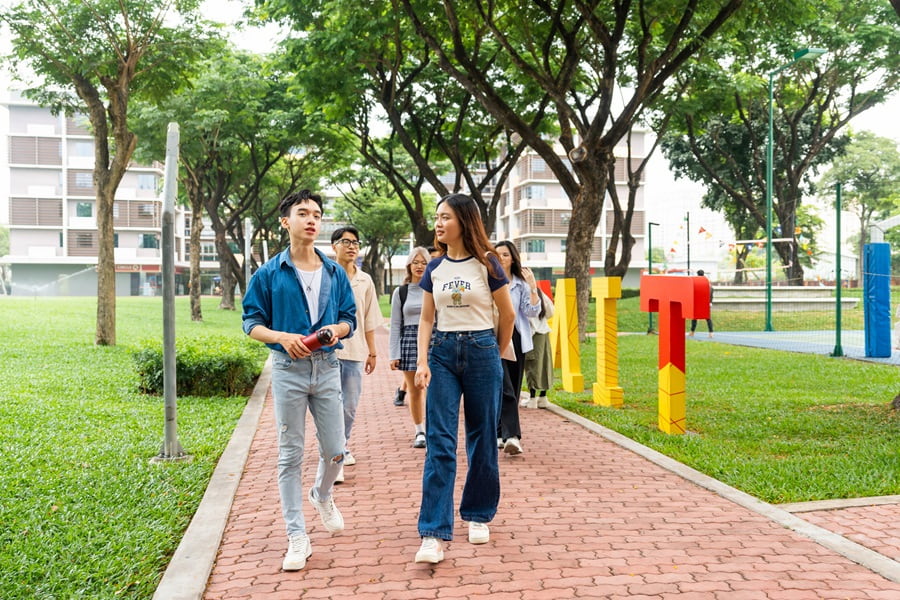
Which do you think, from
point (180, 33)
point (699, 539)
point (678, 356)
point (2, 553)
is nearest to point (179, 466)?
point (2, 553)

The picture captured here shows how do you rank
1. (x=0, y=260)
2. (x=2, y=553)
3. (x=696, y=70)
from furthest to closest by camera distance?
(x=0, y=260), (x=696, y=70), (x=2, y=553)

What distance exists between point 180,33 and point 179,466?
10708mm

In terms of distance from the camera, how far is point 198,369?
10.4 m

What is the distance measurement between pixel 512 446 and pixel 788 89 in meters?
24.8

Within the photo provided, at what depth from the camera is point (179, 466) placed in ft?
20.6

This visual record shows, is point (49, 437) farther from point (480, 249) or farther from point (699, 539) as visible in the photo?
point (699, 539)

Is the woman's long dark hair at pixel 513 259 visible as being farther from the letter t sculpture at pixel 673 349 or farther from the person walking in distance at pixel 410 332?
the letter t sculpture at pixel 673 349

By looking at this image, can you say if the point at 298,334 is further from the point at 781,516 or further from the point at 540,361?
the point at 540,361

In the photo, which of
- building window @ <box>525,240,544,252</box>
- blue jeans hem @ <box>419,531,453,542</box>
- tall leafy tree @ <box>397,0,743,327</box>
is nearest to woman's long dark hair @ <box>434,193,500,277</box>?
blue jeans hem @ <box>419,531,453,542</box>

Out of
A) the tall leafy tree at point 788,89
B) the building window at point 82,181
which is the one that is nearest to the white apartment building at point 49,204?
the building window at point 82,181

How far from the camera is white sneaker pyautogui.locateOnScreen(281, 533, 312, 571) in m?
4.07

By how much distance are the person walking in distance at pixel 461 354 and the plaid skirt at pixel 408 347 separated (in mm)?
2761

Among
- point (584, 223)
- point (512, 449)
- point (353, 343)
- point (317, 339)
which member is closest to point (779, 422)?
point (512, 449)

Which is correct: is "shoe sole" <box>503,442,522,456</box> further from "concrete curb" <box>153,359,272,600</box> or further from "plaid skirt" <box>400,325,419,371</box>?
"concrete curb" <box>153,359,272,600</box>
